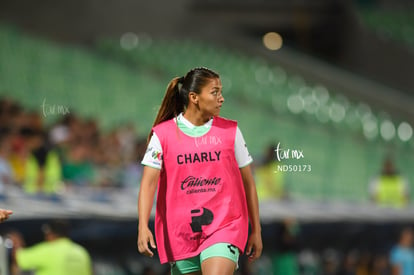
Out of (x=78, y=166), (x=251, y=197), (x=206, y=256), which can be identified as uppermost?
(x=78, y=166)

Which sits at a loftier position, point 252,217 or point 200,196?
point 200,196

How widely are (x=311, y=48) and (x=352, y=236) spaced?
14828mm

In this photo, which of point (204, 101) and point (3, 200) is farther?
point (3, 200)

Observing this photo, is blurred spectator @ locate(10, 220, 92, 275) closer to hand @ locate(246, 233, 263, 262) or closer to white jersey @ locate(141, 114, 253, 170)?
white jersey @ locate(141, 114, 253, 170)

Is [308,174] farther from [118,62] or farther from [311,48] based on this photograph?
[311,48]

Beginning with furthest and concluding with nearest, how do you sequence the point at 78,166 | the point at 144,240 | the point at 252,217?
1. the point at 78,166
2. the point at 252,217
3. the point at 144,240

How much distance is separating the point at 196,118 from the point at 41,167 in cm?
446

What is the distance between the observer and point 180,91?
5.90 m

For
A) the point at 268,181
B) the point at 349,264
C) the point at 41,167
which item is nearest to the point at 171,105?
the point at 41,167

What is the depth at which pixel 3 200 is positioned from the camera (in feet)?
29.3

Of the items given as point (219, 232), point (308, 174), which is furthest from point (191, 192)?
point (308, 174)

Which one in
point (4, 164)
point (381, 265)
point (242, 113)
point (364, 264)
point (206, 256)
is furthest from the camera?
point (242, 113)

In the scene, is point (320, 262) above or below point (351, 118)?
below

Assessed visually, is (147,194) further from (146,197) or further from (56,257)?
(56,257)
